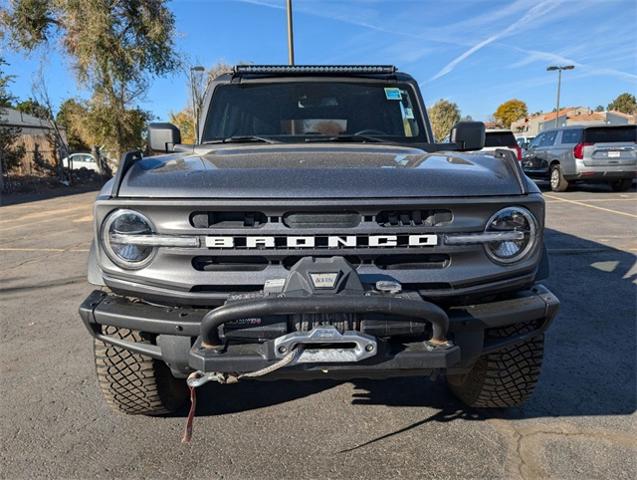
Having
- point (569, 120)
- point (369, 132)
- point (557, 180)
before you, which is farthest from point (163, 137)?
point (569, 120)

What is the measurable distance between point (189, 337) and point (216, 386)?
3.92ft

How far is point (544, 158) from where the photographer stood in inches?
612

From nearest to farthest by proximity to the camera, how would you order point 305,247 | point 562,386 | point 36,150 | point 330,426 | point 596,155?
point 305,247
point 330,426
point 562,386
point 596,155
point 36,150

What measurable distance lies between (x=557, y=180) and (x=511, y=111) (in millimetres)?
77231

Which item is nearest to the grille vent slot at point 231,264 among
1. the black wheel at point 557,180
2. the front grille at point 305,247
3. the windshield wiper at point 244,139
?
the front grille at point 305,247

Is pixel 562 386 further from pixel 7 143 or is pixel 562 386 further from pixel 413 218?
pixel 7 143

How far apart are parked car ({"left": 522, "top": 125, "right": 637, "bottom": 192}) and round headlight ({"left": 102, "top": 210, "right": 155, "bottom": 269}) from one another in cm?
1389

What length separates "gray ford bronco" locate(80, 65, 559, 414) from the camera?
197 centimetres

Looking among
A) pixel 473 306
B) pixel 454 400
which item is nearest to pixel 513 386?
pixel 454 400

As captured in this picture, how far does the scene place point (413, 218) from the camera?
2164 millimetres

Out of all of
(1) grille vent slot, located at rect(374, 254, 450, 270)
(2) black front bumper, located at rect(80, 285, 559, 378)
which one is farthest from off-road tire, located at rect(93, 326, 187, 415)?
(1) grille vent slot, located at rect(374, 254, 450, 270)

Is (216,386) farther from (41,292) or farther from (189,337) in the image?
(41,292)

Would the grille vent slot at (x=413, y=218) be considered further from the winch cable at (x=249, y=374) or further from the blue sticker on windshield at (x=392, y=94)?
the blue sticker on windshield at (x=392, y=94)

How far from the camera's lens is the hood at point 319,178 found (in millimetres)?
2113
